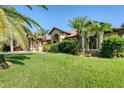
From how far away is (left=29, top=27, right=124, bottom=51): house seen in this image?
88.5 ft

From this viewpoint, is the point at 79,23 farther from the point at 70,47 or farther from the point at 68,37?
the point at 68,37

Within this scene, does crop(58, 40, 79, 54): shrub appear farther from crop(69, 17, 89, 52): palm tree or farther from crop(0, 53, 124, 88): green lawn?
crop(0, 53, 124, 88): green lawn

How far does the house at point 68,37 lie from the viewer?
88.5ft

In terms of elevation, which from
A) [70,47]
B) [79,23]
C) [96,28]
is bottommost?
[70,47]

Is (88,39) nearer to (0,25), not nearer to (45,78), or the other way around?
(45,78)

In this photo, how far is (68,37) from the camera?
32562mm

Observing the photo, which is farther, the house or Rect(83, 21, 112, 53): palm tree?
the house

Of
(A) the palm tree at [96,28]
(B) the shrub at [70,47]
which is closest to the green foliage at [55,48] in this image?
(B) the shrub at [70,47]

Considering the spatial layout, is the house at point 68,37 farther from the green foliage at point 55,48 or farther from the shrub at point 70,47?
the green foliage at point 55,48

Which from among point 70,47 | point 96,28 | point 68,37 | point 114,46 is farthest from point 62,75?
point 68,37

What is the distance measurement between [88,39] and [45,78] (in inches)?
645

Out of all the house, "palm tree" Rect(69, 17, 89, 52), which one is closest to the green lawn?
the house

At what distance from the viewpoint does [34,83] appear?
11.4 metres
